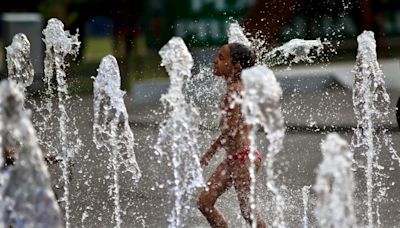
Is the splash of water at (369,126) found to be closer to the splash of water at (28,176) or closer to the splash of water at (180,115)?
the splash of water at (180,115)

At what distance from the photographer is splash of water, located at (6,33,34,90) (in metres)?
8.77

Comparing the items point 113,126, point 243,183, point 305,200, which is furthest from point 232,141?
point 113,126

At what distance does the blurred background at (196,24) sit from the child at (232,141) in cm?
843

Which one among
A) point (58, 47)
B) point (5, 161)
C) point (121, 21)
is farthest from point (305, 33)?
point (5, 161)

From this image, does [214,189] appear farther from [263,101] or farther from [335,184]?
[335,184]

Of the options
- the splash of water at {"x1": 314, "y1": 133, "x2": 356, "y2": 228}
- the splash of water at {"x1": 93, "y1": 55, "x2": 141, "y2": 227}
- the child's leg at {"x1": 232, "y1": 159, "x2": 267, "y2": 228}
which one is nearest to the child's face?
the child's leg at {"x1": 232, "y1": 159, "x2": 267, "y2": 228}

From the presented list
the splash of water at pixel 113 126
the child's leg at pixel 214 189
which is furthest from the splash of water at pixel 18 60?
the child's leg at pixel 214 189

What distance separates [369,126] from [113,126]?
2270mm

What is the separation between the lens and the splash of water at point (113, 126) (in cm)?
749

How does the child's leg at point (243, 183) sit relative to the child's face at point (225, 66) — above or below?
below

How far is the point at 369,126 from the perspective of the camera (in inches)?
340

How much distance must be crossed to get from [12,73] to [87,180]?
151 cm

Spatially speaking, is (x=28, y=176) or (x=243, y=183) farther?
(x=243, y=183)

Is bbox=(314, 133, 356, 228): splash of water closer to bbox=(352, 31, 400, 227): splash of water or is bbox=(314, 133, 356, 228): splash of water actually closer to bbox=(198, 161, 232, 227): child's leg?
bbox=(198, 161, 232, 227): child's leg
